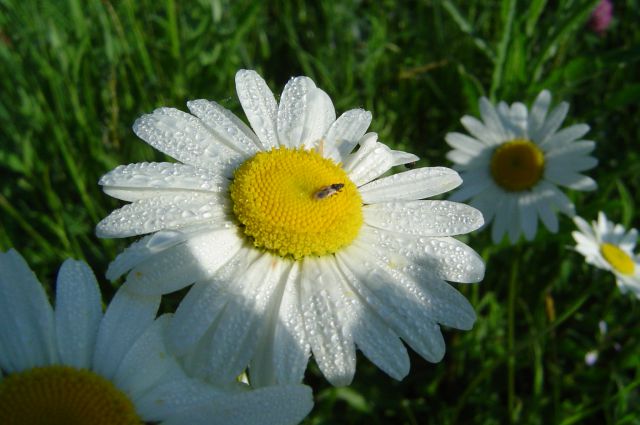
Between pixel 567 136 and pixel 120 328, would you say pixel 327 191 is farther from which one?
pixel 567 136

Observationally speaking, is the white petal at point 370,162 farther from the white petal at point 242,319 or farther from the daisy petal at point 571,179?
the daisy petal at point 571,179

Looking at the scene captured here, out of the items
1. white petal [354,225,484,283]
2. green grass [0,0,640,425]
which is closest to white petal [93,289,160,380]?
white petal [354,225,484,283]

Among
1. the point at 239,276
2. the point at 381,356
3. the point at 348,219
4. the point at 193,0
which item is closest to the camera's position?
the point at 381,356

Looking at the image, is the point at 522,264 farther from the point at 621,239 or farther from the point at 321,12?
the point at 321,12

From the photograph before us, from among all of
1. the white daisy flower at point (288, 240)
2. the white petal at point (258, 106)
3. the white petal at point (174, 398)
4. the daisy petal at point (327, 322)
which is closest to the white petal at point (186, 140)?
the white daisy flower at point (288, 240)

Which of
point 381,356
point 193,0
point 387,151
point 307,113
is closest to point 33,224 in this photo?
point 193,0

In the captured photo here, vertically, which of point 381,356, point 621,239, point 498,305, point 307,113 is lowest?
point 498,305
